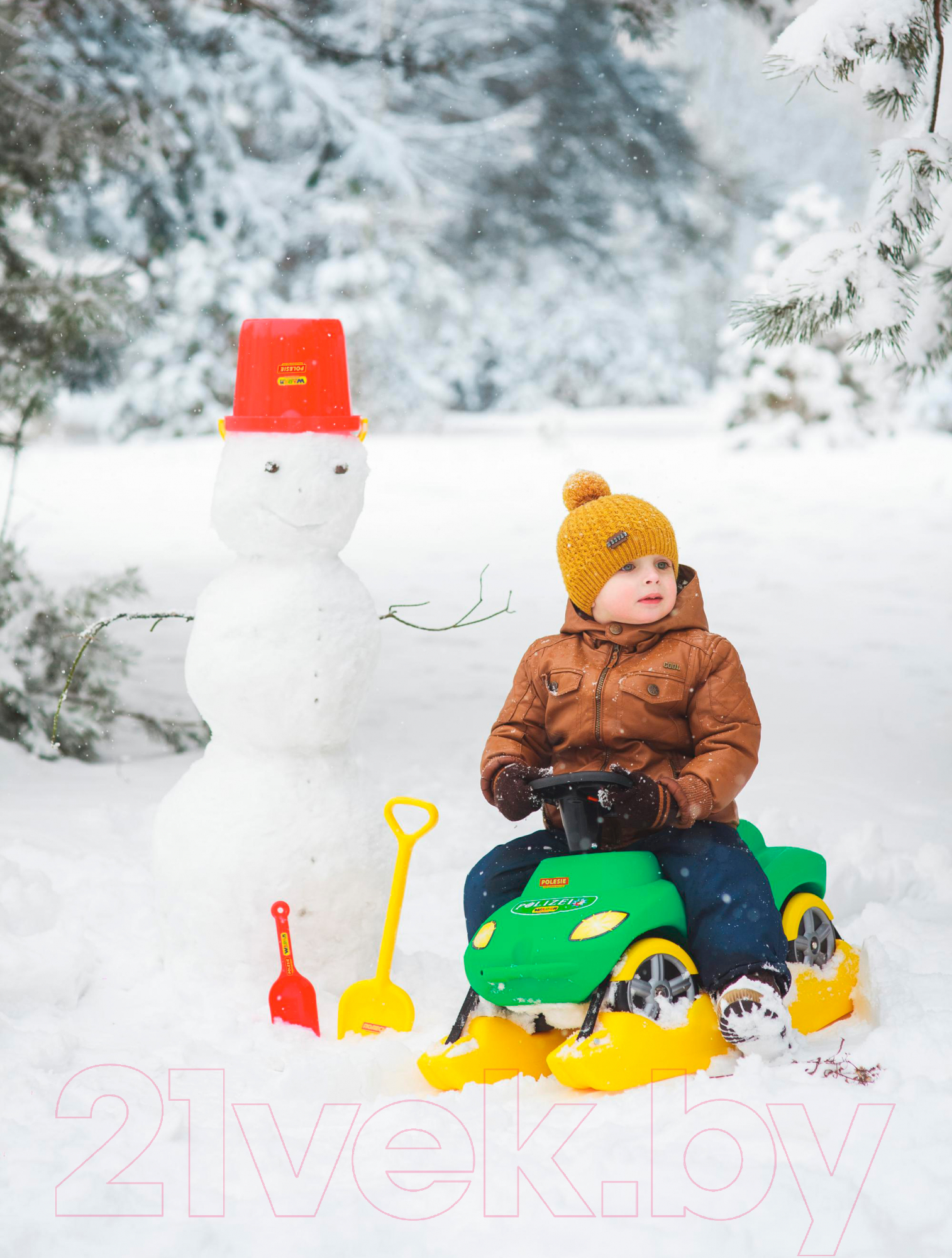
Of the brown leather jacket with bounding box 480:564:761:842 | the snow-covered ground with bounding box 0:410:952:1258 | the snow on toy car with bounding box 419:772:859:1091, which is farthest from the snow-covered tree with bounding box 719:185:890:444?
the snow on toy car with bounding box 419:772:859:1091

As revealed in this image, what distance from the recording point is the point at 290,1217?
1.99 m

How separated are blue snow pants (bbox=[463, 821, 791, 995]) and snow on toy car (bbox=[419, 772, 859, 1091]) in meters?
0.04

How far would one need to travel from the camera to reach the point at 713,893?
8.45 ft

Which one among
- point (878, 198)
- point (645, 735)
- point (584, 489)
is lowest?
point (645, 735)

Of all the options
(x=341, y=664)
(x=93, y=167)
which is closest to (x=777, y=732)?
(x=341, y=664)

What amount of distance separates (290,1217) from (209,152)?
18.9 ft

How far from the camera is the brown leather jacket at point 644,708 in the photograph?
2752 mm

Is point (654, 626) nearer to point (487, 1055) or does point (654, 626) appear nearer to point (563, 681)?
point (563, 681)

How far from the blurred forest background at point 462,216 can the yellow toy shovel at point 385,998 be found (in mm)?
2082

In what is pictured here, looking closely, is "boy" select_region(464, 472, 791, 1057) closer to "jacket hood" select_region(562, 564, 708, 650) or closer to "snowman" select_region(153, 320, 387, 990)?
"jacket hood" select_region(562, 564, 708, 650)

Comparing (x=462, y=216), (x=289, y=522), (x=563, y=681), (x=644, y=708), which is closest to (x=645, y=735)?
(x=644, y=708)

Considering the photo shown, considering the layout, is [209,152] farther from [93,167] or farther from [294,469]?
[294,469]

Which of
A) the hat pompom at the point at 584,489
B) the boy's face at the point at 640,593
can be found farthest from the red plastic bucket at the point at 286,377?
the boy's face at the point at 640,593

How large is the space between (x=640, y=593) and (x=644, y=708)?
0.26 m
